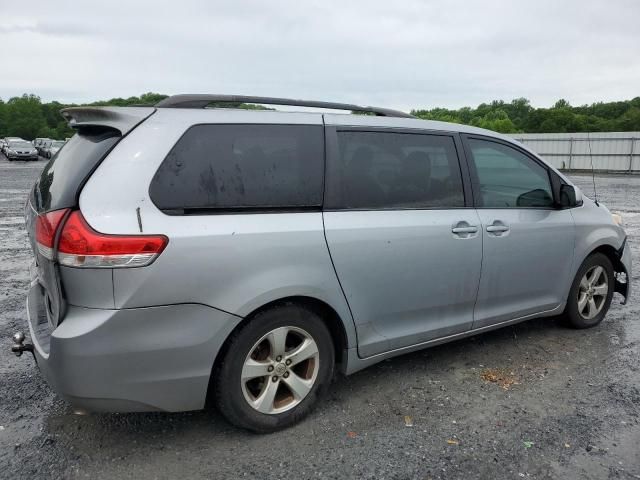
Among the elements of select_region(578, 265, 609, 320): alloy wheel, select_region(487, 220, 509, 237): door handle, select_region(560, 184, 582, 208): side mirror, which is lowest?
select_region(578, 265, 609, 320): alloy wheel

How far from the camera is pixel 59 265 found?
2.48 metres

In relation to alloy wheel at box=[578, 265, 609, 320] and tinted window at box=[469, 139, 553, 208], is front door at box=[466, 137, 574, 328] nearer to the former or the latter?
tinted window at box=[469, 139, 553, 208]

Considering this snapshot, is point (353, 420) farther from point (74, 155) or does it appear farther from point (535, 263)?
point (74, 155)

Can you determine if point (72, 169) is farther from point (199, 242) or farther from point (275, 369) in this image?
point (275, 369)

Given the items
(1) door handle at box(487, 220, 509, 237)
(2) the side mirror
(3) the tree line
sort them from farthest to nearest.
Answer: (3) the tree line
(2) the side mirror
(1) door handle at box(487, 220, 509, 237)

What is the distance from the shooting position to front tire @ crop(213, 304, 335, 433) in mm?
2773

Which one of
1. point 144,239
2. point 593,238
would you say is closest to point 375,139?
point 144,239

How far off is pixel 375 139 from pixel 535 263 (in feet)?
5.34

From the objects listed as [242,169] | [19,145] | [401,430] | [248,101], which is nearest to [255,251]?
[242,169]

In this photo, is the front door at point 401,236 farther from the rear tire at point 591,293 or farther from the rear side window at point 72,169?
the rear tire at point 591,293

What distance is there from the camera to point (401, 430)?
10.00 feet

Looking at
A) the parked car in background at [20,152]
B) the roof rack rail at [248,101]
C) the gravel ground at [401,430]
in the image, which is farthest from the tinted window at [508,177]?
the parked car in background at [20,152]

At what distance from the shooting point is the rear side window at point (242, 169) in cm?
265

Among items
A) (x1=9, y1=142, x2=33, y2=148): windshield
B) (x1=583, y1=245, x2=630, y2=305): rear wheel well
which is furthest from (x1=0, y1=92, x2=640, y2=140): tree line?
(x1=583, y1=245, x2=630, y2=305): rear wheel well
